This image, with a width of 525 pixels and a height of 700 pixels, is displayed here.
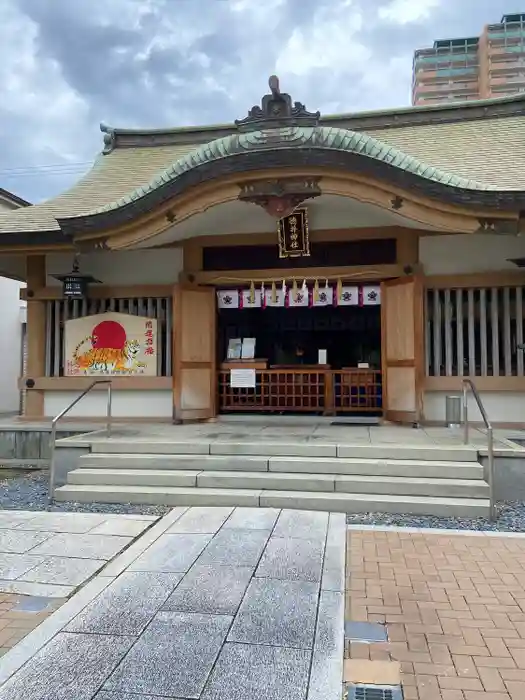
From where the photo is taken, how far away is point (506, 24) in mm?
47938

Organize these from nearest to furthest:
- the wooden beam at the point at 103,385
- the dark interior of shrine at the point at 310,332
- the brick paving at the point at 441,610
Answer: the brick paving at the point at 441,610 < the wooden beam at the point at 103,385 < the dark interior of shrine at the point at 310,332

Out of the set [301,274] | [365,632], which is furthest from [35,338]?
[365,632]

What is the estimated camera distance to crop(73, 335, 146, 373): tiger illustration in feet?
29.5

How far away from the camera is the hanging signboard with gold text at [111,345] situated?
352 inches

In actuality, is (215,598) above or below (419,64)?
below

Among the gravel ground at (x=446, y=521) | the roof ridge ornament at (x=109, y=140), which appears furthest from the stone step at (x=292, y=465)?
the roof ridge ornament at (x=109, y=140)

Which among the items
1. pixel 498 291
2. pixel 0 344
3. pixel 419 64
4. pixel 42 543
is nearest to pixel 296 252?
pixel 498 291

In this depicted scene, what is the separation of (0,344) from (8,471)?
7418mm

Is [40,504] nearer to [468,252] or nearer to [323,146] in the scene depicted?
[323,146]

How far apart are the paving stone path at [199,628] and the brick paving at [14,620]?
89 mm

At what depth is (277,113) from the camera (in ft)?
24.5

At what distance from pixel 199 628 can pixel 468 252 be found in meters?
6.97

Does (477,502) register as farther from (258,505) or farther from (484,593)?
(258,505)

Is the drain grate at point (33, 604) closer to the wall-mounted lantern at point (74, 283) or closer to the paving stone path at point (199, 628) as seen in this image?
the paving stone path at point (199, 628)
